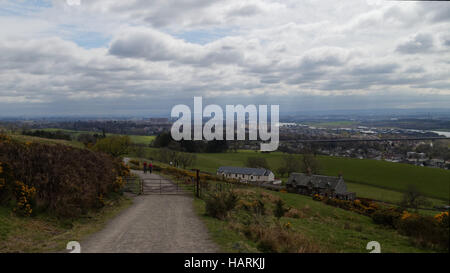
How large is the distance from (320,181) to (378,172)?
557 inches

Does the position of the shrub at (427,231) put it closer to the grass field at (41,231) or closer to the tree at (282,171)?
the grass field at (41,231)

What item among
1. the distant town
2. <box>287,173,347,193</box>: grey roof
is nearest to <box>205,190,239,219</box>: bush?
<box>287,173,347,193</box>: grey roof

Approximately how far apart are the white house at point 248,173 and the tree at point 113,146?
731 inches

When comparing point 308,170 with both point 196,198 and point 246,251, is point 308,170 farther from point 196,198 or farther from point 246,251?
point 246,251

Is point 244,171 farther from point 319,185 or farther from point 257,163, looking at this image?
point 319,185

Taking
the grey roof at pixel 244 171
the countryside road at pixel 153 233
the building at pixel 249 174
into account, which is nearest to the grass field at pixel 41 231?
the countryside road at pixel 153 233

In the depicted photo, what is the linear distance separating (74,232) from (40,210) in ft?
8.20

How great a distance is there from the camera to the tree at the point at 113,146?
→ 45131mm

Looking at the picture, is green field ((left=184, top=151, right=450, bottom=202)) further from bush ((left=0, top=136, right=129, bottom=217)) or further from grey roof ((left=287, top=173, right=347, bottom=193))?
bush ((left=0, top=136, right=129, bottom=217))

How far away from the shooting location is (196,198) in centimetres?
2153

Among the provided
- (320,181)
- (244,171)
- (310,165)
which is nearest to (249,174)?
(244,171)

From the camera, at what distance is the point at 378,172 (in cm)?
5903

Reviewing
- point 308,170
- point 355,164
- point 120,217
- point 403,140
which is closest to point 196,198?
point 120,217

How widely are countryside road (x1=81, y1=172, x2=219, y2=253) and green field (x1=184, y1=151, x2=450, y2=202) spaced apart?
3821 cm
